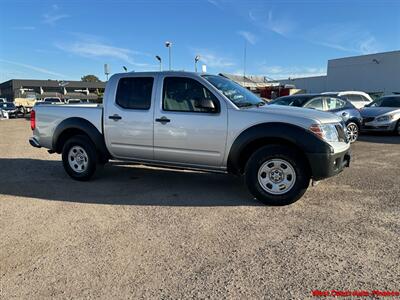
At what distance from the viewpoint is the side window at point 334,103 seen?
1168 cm

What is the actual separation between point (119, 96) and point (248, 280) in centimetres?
413

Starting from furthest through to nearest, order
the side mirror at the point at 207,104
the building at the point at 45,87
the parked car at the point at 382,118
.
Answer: the building at the point at 45,87 < the parked car at the point at 382,118 < the side mirror at the point at 207,104

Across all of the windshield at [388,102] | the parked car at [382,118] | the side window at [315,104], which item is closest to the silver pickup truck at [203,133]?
the side window at [315,104]

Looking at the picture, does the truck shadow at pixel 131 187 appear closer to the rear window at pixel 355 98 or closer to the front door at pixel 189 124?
the front door at pixel 189 124

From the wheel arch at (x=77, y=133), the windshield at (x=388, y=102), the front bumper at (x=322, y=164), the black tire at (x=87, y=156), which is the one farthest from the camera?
the windshield at (x=388, y=102)

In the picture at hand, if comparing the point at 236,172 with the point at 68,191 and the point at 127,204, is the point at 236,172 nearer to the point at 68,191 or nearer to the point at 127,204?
the point at 127,204

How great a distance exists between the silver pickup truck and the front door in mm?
15

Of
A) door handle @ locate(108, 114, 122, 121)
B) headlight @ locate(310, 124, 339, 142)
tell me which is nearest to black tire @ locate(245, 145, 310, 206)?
headlight @ locate(310, 124, 339, 142)

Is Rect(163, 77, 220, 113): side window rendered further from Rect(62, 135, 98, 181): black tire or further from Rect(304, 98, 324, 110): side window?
Rect(304, 98, 324, 110): side window

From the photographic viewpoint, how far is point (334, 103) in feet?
39.3

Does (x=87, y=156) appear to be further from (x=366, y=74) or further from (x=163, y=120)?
(x=366, y=74)

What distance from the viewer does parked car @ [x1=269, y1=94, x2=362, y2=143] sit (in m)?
11.2

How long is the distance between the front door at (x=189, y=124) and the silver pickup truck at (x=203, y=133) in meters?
0.02

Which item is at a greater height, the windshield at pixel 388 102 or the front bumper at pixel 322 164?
the windshield at pixel 388 102
